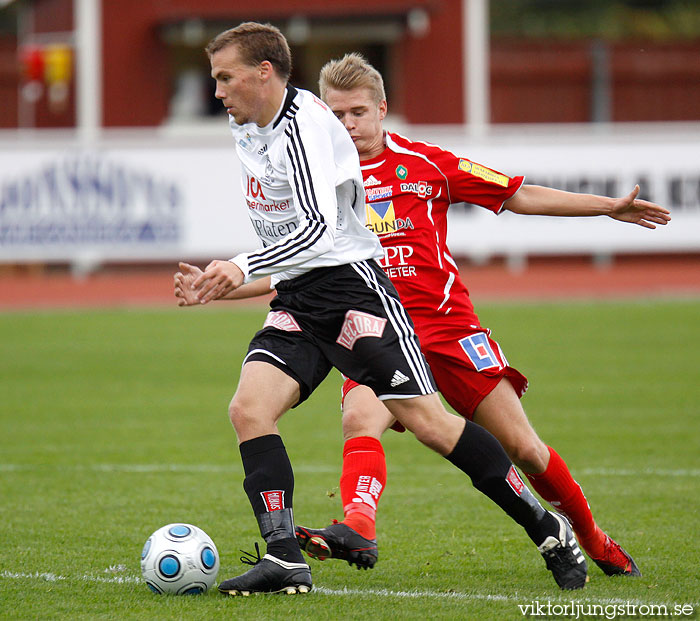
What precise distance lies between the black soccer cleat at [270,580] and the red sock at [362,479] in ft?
1.26

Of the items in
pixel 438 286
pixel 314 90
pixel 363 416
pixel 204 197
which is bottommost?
pixel 363 416

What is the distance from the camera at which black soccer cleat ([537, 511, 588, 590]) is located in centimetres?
455

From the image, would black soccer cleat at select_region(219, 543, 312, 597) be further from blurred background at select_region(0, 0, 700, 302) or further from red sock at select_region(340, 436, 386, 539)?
blurred background at select_region(0, 0, 700, 302)

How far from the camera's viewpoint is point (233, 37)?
4371 mm

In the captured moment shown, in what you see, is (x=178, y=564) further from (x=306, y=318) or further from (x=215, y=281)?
(x=215, y=281)

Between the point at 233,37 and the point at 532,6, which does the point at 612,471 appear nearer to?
the point at 233,37

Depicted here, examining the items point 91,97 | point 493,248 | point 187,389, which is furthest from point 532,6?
point 187,389

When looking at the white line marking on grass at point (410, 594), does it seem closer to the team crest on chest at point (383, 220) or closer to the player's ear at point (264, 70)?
the team crest on chest at point (383, 220)

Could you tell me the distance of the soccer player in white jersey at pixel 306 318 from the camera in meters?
4.31

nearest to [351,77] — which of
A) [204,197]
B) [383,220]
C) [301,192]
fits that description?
[383,220]

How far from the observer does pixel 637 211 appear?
16.2ft

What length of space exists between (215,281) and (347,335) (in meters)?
0.67

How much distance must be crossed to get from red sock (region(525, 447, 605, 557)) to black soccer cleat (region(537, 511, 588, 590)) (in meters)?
0.30

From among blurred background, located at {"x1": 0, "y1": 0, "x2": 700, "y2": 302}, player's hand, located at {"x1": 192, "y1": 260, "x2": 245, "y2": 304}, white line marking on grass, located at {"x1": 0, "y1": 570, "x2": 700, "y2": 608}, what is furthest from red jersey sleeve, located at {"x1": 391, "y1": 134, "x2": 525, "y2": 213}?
blurred background, located at {"x1": 0, "y1": 0, "x2": 700, "y2": 302}
